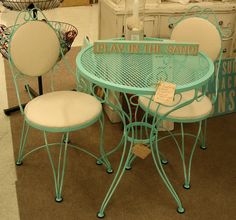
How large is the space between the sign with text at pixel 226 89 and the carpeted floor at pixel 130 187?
354mm

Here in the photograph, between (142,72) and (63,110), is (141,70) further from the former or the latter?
(63,110)

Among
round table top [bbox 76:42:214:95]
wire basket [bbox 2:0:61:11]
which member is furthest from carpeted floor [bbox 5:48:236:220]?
wire basket [bbox 2:0:61:11]

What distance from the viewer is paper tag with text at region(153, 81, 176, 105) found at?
4.85ft

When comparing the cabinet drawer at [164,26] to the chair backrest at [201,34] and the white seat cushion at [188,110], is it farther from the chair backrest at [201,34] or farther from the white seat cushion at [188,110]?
the white seat cushion at [188,110]

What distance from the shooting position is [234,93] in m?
2.85

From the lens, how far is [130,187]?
6.75ft

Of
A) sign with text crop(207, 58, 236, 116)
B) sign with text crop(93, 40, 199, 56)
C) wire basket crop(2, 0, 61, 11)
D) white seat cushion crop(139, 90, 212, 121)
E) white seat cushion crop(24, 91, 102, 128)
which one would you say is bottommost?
sign with text crop(207, 58, 236, 116)

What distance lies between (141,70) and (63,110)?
1.54 feet

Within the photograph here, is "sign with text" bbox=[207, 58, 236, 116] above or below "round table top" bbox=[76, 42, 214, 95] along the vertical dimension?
below

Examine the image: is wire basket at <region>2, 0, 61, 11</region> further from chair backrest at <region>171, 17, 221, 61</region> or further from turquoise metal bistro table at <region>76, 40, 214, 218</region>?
chair backrest at <region>171, 17, 221, 61</region>

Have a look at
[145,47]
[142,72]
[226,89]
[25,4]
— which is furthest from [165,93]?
[226,89]

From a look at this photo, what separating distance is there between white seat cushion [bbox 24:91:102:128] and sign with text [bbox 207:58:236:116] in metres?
1.20

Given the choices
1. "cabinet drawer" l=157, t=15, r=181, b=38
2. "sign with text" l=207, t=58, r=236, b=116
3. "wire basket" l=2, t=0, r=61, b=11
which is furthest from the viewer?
"sign with text" l=207, t=58, r=236, b=116

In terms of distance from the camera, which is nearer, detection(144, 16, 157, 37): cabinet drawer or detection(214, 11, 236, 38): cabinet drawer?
detection(144, 16, 157, 37): cabinet drawer
